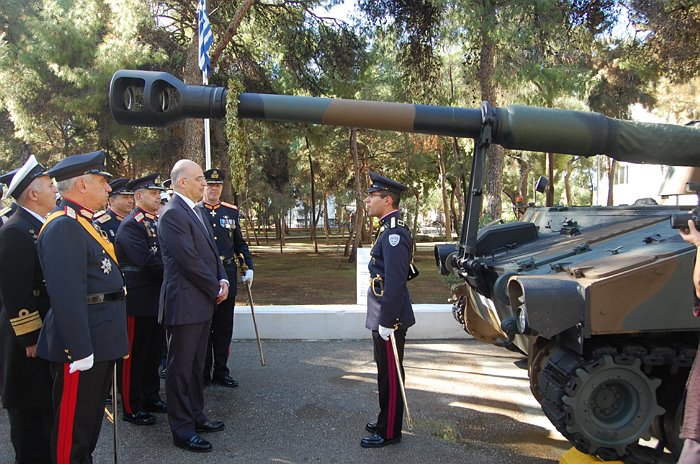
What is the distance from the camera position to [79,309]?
2.97m

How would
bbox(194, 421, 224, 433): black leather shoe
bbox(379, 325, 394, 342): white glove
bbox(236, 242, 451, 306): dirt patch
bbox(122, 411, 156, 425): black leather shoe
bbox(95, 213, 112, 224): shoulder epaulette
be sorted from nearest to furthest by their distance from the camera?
bbox(379, 325, 394, 342): white glove
bbox(194, 421, 224, 433): black leather shoe
bbox(122, 411, 156, 425): black leather shoe
bbox(95, 213, 112, 224): shoulder epaulette
bbox(236, 242, 451, 306): dirt patch

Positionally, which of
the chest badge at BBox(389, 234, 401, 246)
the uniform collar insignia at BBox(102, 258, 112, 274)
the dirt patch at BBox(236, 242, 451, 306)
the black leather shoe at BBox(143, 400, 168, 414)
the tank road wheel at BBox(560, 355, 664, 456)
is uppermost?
the chest badge at BBox(389, 234, 401, 246)

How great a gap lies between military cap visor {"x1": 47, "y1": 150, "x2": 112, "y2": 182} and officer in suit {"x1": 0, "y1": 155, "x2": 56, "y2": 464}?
41cm

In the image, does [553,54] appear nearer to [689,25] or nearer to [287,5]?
[689,25]

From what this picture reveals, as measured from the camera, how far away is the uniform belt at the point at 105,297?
3141 millimetres

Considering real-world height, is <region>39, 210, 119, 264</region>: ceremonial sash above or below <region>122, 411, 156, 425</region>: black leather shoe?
above

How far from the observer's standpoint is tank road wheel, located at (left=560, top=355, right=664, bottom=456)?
3.24 metres

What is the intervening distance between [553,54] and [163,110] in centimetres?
823

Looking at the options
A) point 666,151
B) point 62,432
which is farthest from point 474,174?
point 62,432

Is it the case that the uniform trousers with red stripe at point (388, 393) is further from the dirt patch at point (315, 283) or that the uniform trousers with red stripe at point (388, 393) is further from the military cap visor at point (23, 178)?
the dirt patch at point (315, 283)

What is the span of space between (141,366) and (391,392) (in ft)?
6.51

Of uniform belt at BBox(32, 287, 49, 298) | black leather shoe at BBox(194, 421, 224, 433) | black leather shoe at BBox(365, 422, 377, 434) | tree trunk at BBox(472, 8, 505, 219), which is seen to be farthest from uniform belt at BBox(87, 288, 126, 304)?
tree trunk at BBox(472, 8, 505, 219)

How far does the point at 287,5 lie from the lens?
11234 mm

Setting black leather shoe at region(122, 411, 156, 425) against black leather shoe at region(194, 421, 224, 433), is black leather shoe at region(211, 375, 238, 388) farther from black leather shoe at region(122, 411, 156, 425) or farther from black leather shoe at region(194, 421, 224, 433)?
black leather shoe at region(194, 421, 224, 433)
